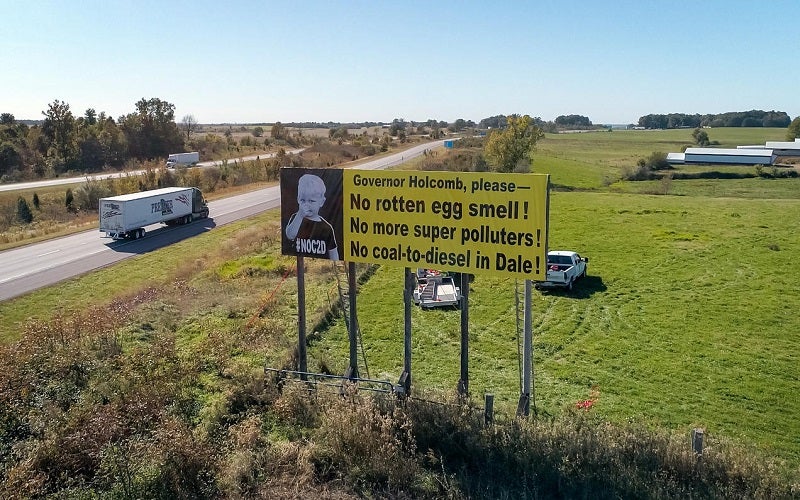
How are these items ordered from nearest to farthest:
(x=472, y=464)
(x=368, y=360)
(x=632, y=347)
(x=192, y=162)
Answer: (x=472, y=464) < (x=368, y=360) < (x=632, y=347) < (x=192, y=162)

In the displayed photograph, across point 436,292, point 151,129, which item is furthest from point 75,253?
point 151,129

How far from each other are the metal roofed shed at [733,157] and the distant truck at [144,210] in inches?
3055

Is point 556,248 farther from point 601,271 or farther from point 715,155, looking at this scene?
point 715,155

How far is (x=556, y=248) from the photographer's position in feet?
107

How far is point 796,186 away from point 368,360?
67.7 metres

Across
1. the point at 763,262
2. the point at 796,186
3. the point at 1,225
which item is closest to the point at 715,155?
the point at 796,186

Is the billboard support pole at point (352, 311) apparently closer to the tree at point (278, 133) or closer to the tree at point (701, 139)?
the tree at point (278, 133)

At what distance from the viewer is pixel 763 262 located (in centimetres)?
2878

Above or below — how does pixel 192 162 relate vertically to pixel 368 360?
above

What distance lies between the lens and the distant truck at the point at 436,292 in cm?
2194

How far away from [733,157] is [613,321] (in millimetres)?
81063

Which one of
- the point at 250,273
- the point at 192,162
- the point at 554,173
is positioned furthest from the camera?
the point at 192,162

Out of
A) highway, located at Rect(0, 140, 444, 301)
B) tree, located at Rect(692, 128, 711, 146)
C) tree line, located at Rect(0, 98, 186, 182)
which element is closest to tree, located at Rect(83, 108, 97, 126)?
tree line, located at Rect(0, 98, 186, 182)

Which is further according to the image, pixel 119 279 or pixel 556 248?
pixel 556 248
